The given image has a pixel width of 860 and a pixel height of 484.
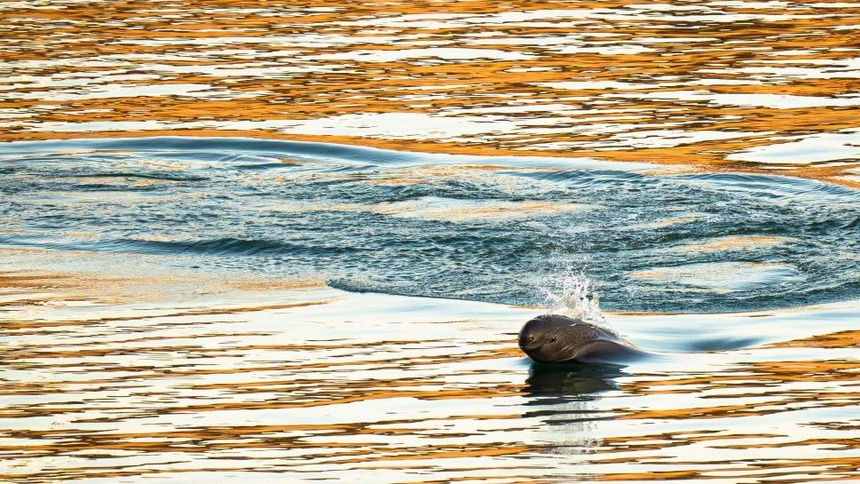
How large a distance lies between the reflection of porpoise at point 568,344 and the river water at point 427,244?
11cm

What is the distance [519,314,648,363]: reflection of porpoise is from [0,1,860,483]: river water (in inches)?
4.4

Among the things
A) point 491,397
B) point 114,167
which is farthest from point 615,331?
point 114,167

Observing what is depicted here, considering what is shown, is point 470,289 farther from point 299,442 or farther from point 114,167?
point 114,167

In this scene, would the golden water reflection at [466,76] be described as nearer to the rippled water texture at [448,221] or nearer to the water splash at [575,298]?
the rippled water texture at [448,221]

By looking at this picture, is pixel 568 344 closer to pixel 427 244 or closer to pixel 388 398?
pixel 388 398

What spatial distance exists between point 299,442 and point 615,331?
7.84ft

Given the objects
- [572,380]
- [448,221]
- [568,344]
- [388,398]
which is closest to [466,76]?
[448,221]

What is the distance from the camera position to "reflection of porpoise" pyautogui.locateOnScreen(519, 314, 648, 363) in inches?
336

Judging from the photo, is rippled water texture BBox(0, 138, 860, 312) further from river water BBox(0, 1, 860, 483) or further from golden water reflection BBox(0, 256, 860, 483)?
golden water reflection BBox(0, 256, 860, 483)

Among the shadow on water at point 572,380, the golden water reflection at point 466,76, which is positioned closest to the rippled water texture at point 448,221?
the golden water reflection at point 466,76

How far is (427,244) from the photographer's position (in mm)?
11484

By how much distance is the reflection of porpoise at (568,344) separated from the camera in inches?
336

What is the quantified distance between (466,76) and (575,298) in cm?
935

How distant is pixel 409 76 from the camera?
18547mm
